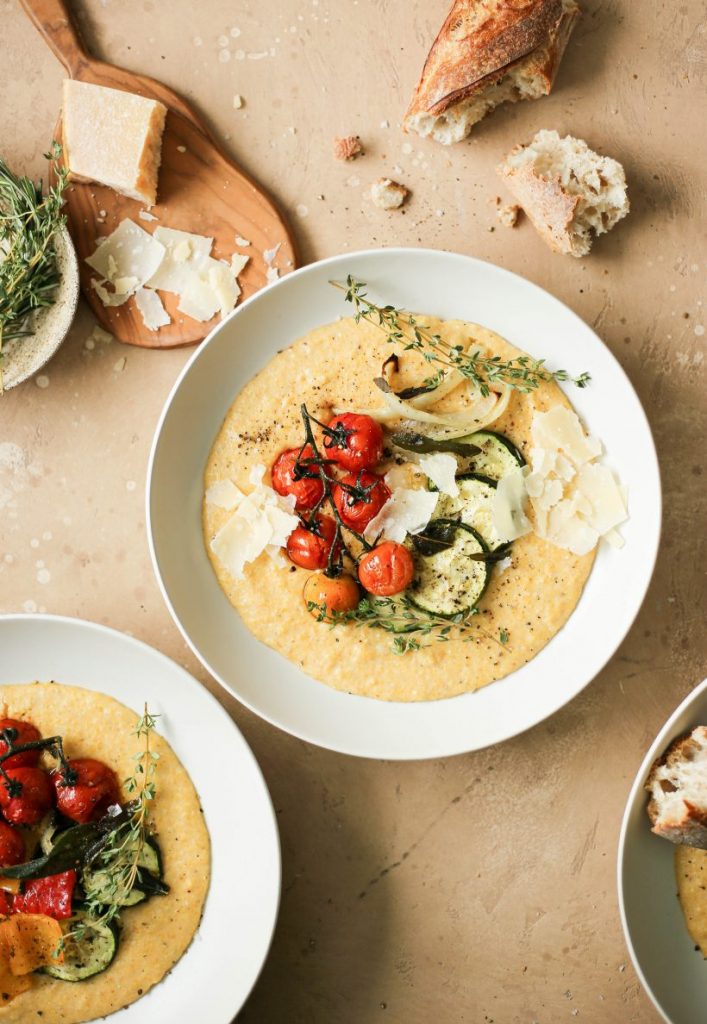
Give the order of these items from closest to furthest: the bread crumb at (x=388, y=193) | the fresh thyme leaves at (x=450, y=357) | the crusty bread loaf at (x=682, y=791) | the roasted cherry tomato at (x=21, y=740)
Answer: the crusty bread loaf at (x=682, y=791) → the fresh thyme leaves at (x=450, y=357) → the roasted cherry tomato at (x=21, y=740) → the bread crumb at (x=388, y=193)

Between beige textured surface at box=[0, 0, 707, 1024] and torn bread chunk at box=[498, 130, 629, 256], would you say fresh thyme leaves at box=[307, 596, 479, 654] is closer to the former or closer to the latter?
beige textured surface at box=[0, 0, 707, 1024]

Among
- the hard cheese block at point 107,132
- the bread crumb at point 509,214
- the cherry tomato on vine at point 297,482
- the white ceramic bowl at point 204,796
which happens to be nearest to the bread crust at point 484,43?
the bread crumb at point 509,214

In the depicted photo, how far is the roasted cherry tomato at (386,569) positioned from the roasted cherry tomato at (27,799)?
1245 millimetres

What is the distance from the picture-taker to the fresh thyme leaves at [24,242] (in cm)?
252

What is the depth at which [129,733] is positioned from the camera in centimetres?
263

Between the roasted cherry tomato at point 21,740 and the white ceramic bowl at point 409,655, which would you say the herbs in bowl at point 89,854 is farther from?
the white ceramic bowl at point 409,655

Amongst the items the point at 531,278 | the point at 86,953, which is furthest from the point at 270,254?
the point at 86,953

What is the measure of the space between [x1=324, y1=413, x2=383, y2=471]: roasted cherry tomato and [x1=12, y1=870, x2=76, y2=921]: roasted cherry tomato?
160 cm

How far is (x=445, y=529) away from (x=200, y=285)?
3.85ft

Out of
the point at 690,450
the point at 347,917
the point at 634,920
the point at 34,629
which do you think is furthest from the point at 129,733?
the point at 690,450

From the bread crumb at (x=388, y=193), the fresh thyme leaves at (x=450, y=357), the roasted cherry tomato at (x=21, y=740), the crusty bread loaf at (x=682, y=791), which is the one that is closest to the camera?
the crusty bread loaf at (x=682, y=791)

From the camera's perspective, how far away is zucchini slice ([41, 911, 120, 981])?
102 inches

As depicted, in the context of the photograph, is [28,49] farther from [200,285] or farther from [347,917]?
[347,917]

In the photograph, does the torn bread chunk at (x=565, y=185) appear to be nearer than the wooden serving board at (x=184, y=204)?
Yes
